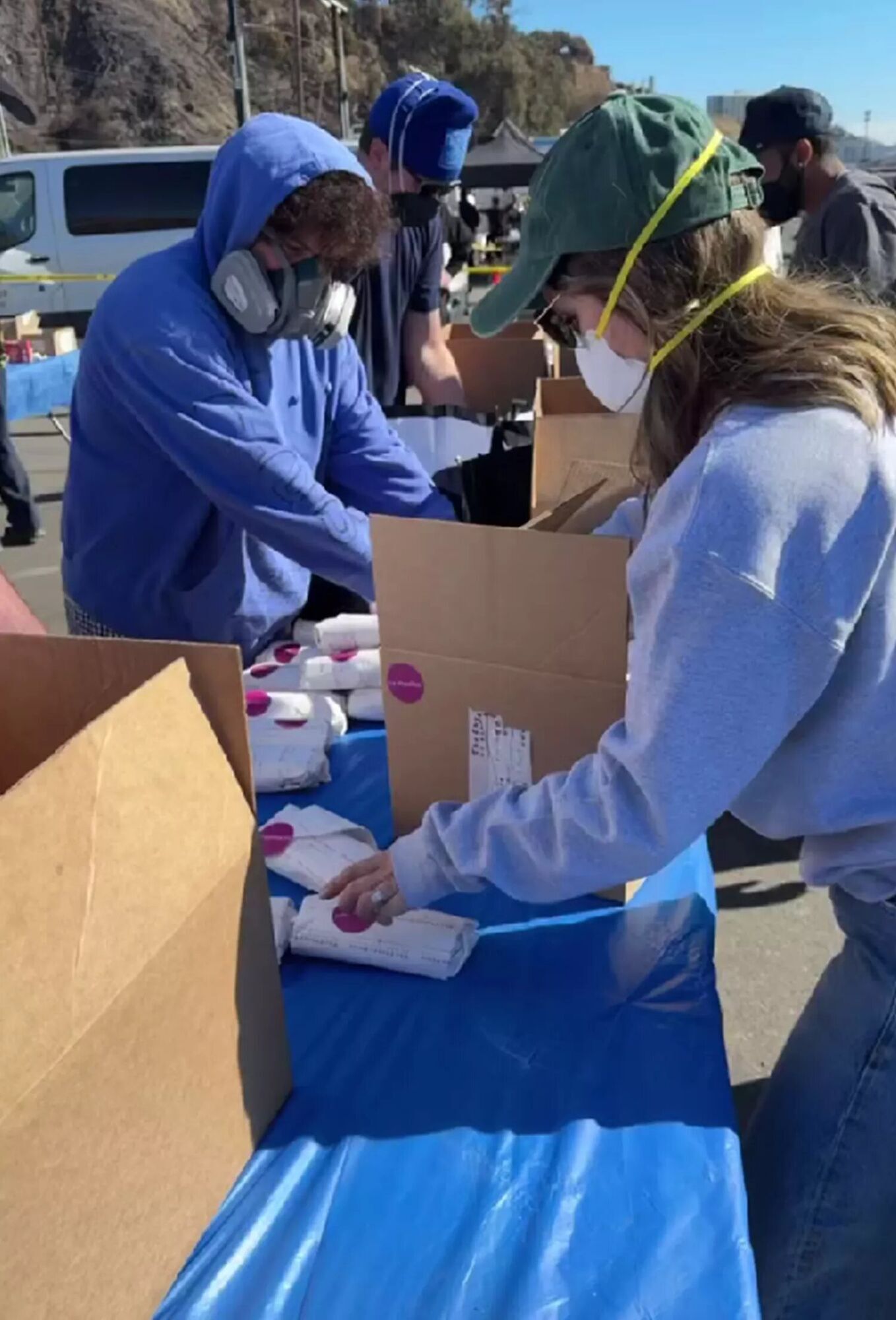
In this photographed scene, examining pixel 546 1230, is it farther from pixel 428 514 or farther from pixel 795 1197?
pixel 428 514

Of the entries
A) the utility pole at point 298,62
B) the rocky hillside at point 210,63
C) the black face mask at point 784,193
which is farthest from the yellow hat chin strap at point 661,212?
the rocky hillside at point 210,63

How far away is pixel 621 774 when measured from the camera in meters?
0.92

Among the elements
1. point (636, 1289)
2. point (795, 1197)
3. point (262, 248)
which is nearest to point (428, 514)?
point (262, 248)

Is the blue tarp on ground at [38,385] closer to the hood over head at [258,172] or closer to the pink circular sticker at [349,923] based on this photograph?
the hood over head at [258,172]

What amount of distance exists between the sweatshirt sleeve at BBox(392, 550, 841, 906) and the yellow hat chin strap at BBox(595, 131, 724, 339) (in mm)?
271

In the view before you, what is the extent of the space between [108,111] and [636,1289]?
36.7 metres

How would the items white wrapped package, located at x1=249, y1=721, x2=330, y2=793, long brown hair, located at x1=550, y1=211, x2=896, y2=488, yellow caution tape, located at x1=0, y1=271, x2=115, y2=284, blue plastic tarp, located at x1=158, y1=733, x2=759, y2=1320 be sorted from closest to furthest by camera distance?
blue plastic tarp, located at x1=158, y1=733, x2=759, y2=1320
long brown hair, located at x1=550, y1=211, x2=896, y2=488
white wrapped package, located at x1=249, y1=721, x2=330, y2=793
yellow caution tape, located at x1=0, y1=271, x2=115, y2=284

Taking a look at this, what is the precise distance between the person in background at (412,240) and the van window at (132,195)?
823 cm

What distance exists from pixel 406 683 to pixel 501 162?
14775 millimetres

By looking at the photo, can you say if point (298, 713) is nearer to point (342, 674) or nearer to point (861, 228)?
point (342, 674)

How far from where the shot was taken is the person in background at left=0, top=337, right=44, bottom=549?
545cm

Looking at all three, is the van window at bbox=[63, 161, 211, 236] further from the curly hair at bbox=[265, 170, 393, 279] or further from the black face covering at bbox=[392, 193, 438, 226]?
the curly hair at bbox=[265, 170, 393, 279]

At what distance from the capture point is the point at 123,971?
0.70 meters

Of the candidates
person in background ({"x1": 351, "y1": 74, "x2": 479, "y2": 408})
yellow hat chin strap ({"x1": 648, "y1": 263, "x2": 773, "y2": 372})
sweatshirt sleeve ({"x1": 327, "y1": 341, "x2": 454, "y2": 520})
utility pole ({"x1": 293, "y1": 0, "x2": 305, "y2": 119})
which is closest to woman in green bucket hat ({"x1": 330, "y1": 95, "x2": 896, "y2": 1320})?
yellow hat chin strap ({"x1": 648, "y1": 263, "x2": 773, "y2": 372})
